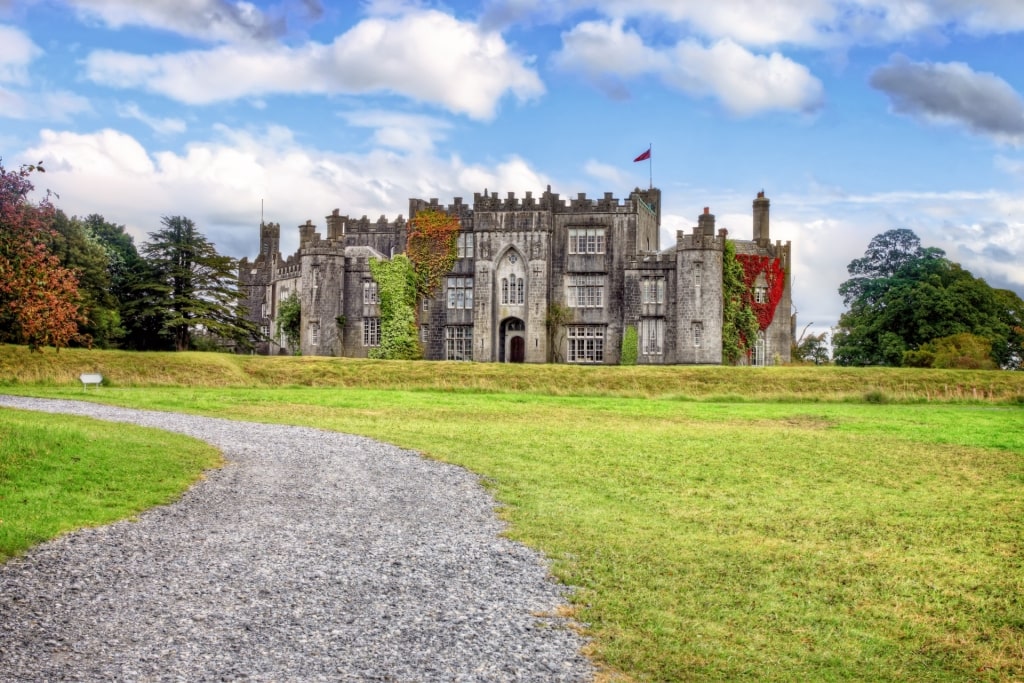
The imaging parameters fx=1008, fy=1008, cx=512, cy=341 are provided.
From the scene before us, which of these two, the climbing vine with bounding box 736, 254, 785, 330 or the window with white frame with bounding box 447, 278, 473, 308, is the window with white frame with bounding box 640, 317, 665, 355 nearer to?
the climbing vine with bounding box 736, 254, 785, 330

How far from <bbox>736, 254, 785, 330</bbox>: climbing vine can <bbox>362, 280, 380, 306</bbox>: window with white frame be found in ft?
74.1

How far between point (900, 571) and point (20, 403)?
26583mm

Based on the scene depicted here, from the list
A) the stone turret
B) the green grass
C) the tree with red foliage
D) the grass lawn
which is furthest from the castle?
the green grass

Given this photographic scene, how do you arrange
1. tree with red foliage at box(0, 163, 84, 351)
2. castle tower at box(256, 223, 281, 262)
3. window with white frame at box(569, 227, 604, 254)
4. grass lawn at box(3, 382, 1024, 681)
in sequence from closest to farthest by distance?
grass lawn at box(3, 382, 1024, 681), tree with red foliage at box(0, 163, 84, 351), window with white frame at box(569, 227, 604, 254), castle tower at box(256, 223, 281, 262)

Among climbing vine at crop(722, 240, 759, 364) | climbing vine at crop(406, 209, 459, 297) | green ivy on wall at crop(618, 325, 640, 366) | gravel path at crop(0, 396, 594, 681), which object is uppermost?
climbing vine at crop(406, 209, 459, 297)

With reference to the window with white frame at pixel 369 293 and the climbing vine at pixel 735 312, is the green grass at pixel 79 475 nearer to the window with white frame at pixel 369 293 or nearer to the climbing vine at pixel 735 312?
the window with white frame at pixel 369 293

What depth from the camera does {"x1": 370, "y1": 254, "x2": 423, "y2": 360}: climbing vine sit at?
61.7m

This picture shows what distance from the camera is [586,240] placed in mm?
60688

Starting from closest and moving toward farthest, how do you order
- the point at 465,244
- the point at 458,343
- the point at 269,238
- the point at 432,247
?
the point at 458,343 < the point at 465,244 < the point at 432,247 < the point at 269,238

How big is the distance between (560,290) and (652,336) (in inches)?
243

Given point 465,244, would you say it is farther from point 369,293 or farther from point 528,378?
point 528,378

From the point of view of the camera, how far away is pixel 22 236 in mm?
24172

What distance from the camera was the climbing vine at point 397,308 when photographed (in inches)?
2430

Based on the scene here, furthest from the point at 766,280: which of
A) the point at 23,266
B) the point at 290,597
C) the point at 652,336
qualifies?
the point at 290,597
